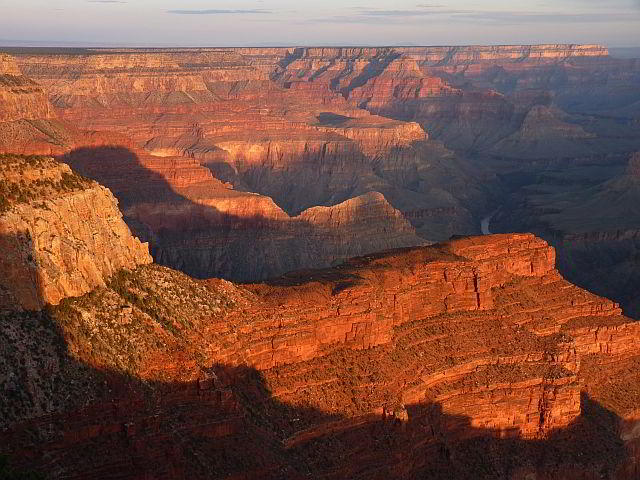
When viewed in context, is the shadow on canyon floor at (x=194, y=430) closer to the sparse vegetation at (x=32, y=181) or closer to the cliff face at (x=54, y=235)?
the cliff face at (x=54, y=235)

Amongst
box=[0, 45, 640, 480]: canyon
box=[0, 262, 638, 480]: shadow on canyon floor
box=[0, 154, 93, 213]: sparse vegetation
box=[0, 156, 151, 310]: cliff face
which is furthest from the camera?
box=[0, 154, 93, 213]: sparse vegetation

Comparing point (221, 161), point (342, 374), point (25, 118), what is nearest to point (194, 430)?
point (342, 374)

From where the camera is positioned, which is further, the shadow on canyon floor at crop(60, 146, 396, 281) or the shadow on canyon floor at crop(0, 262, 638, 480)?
the shadow on canyon floor at crop(60, 146, 396, 281)

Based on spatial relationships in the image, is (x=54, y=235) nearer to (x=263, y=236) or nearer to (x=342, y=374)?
(x=342, y=374)

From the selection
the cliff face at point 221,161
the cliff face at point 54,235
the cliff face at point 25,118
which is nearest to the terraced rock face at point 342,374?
the cliff face at point 54,235

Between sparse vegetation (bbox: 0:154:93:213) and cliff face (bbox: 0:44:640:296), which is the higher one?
sparse vegetation (bbox: 0:154:93:213)

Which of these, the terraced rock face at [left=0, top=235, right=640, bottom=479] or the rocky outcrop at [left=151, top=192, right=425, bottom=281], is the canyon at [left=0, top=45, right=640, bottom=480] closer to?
the terraced rock face at [left=0, top=235, right=640, bottom=479]

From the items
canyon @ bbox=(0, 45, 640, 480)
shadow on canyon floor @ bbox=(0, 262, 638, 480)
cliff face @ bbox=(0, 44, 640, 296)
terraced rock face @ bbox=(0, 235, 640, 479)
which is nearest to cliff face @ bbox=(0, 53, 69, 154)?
cliff face @ bbox=(0, 44, 640, 296)

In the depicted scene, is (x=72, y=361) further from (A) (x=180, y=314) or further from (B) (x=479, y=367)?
(B) (x=479, y=367)
